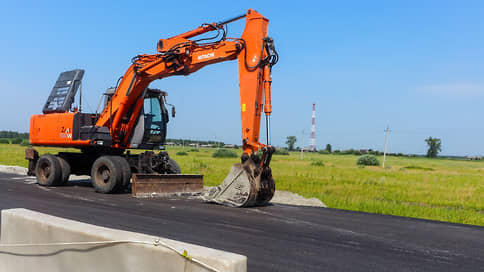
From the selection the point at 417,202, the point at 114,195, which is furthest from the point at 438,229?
the point at 114,195

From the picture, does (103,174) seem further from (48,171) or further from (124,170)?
(48,171)

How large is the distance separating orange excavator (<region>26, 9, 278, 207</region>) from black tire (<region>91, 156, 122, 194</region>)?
0.03 meters

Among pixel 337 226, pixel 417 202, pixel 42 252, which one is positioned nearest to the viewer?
pixel 42 252

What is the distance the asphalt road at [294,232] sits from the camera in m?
6.20

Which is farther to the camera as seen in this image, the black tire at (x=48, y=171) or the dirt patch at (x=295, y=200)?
the black tire at (x=48, y=171)

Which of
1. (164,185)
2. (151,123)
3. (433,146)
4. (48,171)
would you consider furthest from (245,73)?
(433,146)

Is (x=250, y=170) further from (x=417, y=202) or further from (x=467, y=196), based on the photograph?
(x=467, y=196)

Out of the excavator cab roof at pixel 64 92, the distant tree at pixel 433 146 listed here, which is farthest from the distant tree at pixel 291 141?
the excavator cab roof at pixel 64 92

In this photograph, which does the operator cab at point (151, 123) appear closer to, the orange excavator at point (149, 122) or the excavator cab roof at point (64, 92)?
the orange excavator at point (149, 122)

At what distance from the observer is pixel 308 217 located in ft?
32.9

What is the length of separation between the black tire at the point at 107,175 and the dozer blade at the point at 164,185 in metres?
0.83

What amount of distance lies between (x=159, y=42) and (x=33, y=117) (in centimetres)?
633

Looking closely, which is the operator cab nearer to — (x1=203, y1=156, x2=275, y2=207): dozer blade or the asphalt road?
the asphalt road

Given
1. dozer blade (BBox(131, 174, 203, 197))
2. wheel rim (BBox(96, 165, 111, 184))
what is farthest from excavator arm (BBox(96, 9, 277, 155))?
dozer blade (BBox(131, 174, 203, 197))
